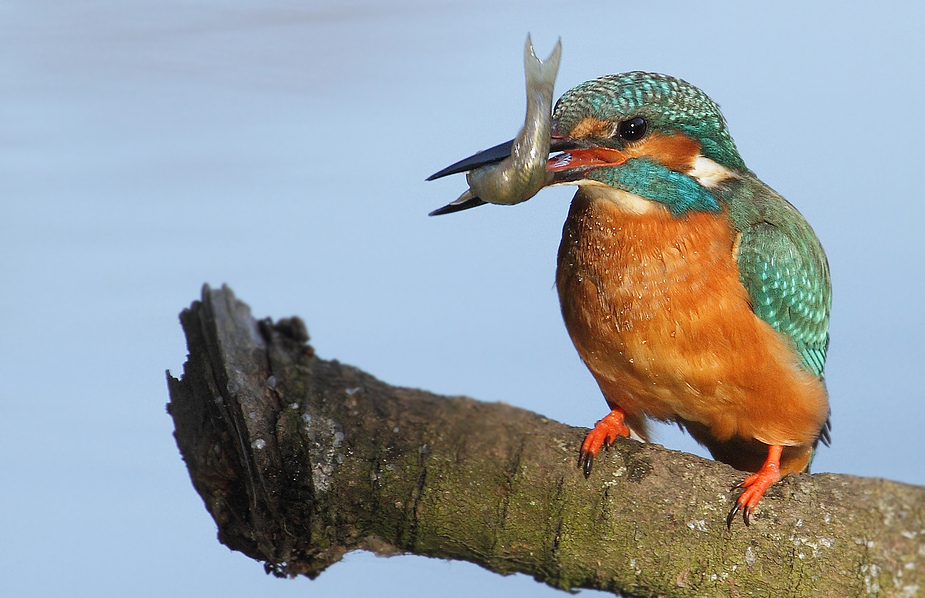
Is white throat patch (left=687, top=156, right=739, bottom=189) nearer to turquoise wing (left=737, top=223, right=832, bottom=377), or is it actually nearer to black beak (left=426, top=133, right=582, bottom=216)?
turquoise wing (left=737, top=223, right=832, bottom=377)

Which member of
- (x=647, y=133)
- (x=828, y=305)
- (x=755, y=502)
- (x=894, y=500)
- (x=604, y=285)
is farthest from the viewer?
(x=828, y=305)

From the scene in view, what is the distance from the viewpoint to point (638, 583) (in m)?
2.08

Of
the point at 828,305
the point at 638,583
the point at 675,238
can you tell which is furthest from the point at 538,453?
the point at 828,305

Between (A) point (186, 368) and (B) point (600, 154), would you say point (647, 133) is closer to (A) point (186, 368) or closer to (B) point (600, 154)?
(B) point (600, 154)

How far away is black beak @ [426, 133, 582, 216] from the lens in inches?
82.5

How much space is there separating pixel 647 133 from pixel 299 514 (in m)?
1.17

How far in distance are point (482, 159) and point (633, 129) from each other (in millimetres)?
370

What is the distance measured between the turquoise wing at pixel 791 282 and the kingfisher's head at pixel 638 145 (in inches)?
6.4

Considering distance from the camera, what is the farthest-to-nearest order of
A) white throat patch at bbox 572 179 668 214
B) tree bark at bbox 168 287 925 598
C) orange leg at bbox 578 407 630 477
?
white throat patch at bbox 572 179 668 214 < orange leg at bbox 578 407 630 477 < tree bark at bbox 168 287 925 598

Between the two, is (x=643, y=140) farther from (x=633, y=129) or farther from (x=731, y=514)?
(x=731, y=514)

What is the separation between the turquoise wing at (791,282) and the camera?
2.37 meters

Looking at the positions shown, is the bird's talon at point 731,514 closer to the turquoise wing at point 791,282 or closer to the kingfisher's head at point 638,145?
the turquoise wing at point 791,282

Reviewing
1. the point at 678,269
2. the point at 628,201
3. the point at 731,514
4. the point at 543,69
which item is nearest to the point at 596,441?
the point at 731,514

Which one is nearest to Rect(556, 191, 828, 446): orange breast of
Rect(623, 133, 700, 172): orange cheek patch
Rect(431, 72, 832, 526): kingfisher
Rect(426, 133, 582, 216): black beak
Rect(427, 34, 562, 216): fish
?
Rect(431, 72, 832, 526): kingfisher
